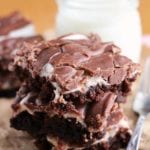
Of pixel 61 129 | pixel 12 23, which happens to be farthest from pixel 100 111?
pixel 12 23

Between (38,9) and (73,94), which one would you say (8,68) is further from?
(38,9)

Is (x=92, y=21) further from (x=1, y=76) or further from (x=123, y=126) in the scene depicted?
(x=123, y=126)

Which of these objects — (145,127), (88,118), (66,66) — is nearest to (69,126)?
(88,118)

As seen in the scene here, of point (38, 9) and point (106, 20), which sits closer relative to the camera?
point (106, 20)

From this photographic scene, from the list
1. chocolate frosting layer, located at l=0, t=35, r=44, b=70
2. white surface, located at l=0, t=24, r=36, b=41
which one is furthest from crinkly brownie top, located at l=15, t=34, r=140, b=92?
white surface, located at l=0, t=24, r=36, b=41

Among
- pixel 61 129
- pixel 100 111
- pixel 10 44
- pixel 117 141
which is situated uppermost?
pixel 10 44

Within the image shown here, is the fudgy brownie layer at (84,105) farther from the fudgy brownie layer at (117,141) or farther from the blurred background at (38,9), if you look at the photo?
the blurred background at (38,9)
